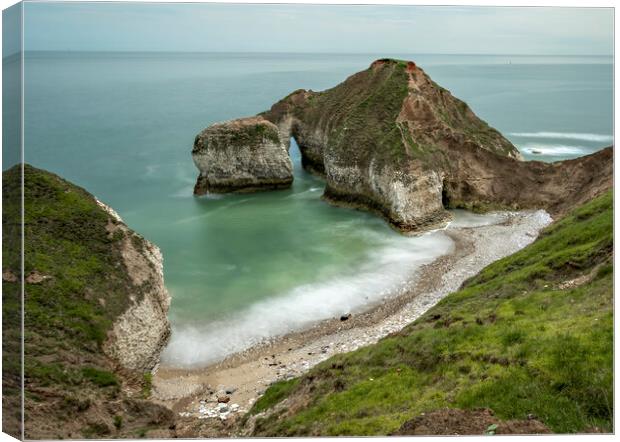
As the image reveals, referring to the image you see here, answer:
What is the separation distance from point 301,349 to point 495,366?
10873 mm

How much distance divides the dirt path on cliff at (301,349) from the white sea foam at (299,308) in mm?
609

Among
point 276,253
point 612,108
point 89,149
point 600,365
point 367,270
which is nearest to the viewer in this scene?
point 600,365

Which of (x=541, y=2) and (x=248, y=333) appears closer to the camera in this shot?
(x=541, y=2)

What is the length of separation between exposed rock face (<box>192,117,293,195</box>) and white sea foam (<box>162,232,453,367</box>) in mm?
17940

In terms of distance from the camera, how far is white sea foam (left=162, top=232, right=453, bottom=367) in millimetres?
22630

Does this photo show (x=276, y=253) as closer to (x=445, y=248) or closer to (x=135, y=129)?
(x=445, y=248)

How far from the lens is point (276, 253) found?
107 feet

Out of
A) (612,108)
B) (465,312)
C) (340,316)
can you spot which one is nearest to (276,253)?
(340,316)

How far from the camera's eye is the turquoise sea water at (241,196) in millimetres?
19375

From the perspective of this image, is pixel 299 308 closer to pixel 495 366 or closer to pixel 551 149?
pixel 495 366

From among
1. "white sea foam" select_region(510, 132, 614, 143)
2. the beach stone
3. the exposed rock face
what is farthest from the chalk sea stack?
the beach stone

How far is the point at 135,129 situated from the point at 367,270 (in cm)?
3700

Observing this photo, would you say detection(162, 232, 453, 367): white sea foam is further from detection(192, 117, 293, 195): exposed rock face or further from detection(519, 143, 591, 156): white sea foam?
detection(192, 117, 293, 195): exposed rock face

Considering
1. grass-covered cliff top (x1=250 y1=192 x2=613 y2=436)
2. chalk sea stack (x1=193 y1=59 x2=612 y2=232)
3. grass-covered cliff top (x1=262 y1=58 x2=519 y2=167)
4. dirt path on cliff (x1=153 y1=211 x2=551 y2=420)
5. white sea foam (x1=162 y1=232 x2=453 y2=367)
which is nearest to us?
grass-covered cliff top (x1=250 y1=192 x2=613 y2=436)
